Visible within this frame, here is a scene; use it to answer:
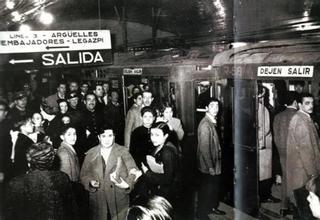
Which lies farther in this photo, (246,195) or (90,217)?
(246,195)

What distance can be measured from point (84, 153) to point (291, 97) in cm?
161

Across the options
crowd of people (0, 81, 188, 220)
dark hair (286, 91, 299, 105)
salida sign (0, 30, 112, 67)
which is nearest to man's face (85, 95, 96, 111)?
crowd of people (0, 81, 188, 220)

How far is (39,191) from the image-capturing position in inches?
84.4

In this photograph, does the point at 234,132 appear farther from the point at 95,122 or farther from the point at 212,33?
the point at 95,122

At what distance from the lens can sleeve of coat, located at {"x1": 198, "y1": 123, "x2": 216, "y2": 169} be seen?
2604 millimetres

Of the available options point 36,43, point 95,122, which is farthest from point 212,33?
point 36,43

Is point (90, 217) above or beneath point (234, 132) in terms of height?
beneath

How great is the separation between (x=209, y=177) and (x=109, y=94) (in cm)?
104

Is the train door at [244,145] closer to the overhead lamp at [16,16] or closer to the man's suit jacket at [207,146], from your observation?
the man's suit jacket at [207,146]

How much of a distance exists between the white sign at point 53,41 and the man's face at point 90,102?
1.03 ft

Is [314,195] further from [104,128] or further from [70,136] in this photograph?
[70,136]

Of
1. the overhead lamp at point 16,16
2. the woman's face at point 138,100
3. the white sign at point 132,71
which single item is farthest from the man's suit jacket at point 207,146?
the overhead lamp at point 16,16

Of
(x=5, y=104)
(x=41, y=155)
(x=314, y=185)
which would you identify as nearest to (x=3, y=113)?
(x=5, y=104)

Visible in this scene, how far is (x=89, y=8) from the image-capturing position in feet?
7.09
